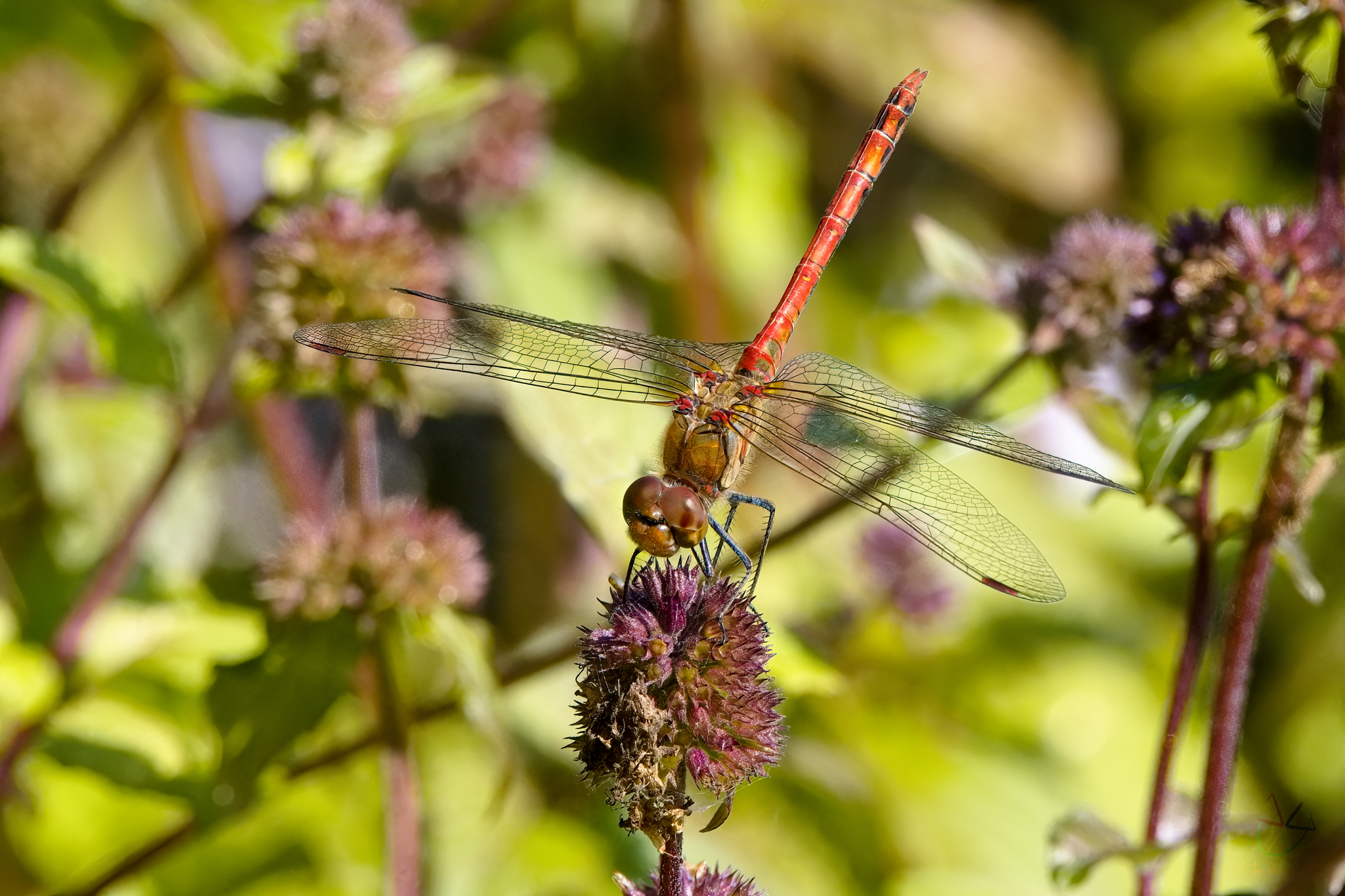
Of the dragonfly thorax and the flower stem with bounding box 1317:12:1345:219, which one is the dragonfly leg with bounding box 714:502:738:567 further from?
the flower stem with bounding box 1317:12:1345:219

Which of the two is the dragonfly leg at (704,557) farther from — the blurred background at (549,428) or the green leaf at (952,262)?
the green leaf at (952,262)

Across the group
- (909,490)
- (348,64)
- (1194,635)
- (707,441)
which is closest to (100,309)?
(348,64)

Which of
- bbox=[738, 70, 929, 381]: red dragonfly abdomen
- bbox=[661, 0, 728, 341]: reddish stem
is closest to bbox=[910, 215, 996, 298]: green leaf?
bbox=[738, 70, 929, 381]: red dragonfly abdomen

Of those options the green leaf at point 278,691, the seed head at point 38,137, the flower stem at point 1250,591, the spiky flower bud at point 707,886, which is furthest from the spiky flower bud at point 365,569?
the seed head at point 38,137

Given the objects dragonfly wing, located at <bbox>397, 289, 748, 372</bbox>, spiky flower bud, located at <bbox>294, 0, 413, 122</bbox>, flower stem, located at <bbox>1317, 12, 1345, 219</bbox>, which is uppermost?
spiky flower bud, located at <bbox>294, 0, 413, 122</bbox>

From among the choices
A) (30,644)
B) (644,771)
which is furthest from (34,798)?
(644,771)

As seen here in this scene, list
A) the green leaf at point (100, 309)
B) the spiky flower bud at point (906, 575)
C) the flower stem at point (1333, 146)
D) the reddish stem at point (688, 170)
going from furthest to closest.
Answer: the reddish stem at point (688, 170) < the spiky flower bud at point (906, 575) < the green leaf at point (100, 309) < the flower stem at point (1333, 146)

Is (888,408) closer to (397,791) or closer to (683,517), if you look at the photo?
(683,517)
